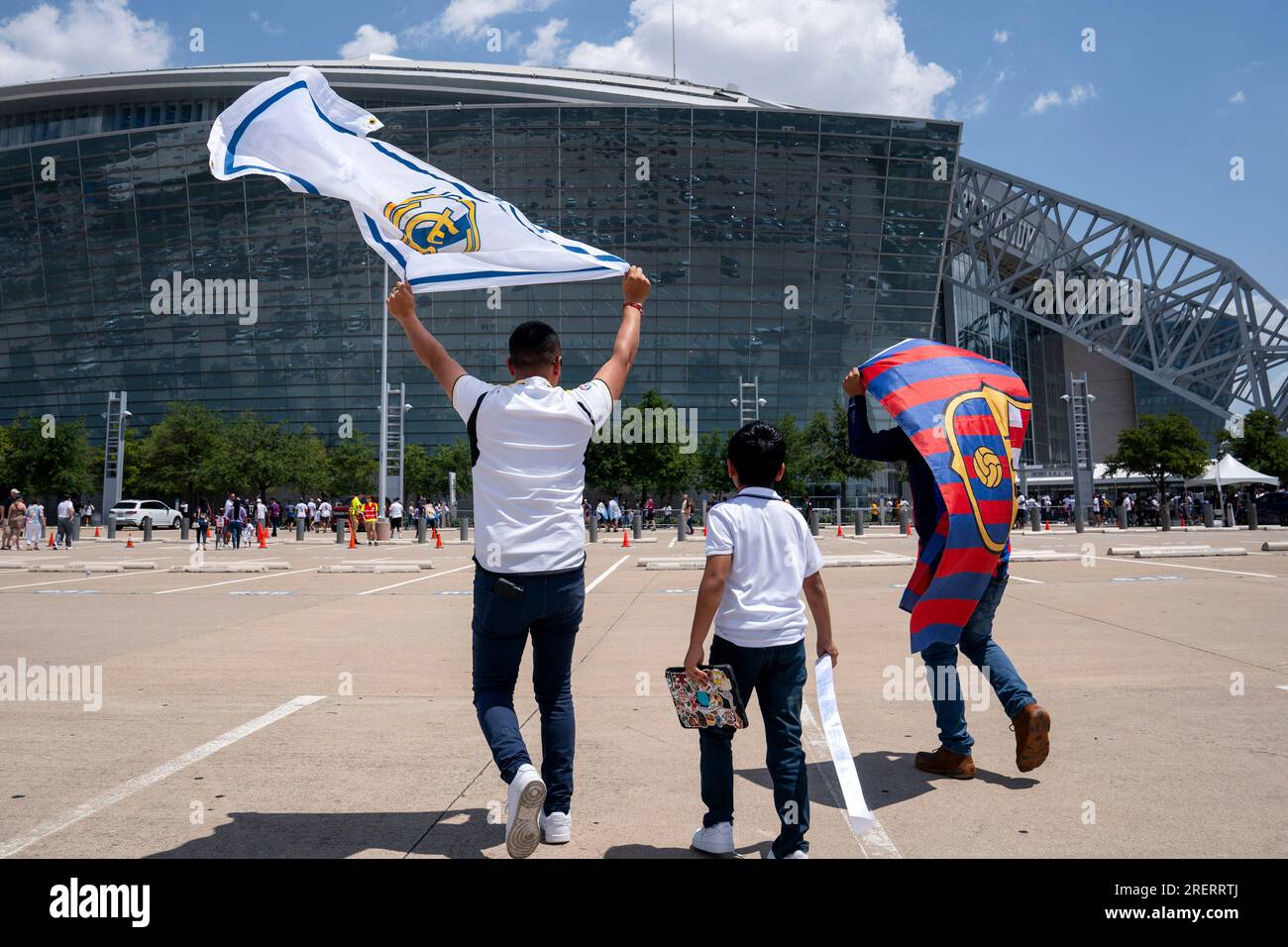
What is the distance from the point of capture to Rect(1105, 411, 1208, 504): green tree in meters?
50.2

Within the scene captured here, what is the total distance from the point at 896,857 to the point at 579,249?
3307 millimetres

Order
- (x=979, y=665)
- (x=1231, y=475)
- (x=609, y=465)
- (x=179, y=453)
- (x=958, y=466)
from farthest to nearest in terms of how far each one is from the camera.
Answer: (x=179, y=453), (x=609, y=465), (x=1231, y=475), (x=979, y=665), (x=958, y=466)

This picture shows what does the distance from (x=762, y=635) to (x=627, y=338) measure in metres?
1.39

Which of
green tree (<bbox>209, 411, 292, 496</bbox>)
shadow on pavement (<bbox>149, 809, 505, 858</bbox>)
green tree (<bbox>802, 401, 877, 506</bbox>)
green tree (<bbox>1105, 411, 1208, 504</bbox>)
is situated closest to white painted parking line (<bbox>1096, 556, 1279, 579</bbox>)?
shadow on pavement (<bbox>149, 809, 505, 858</bbox>)

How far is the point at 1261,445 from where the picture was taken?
5516 centimetres

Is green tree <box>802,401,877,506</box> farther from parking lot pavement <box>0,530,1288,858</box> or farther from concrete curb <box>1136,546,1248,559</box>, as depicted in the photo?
parking lot pavement <box>0,530,1288,858</box>

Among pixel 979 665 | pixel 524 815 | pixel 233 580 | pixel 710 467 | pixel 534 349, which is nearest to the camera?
pixel 524 815

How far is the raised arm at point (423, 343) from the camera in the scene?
3.82 m

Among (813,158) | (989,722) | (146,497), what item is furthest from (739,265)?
(989,722)

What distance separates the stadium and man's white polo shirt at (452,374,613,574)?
196 feet

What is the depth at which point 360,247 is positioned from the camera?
64.4 metres

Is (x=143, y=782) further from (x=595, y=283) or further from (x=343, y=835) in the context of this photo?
(x=595, y=283)

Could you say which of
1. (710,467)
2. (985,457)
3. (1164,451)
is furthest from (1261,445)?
(985,457)
